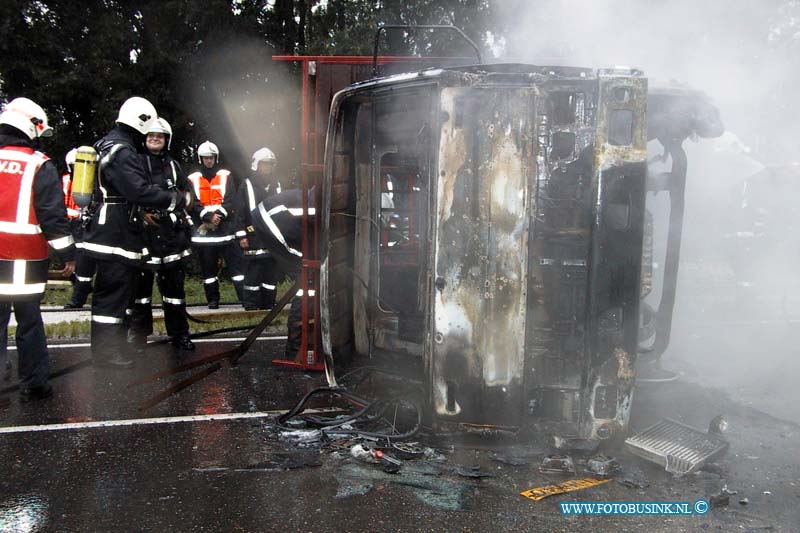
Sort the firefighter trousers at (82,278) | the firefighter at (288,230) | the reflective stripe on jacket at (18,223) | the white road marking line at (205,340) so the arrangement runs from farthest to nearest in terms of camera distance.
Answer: the firefighter trousers at (82,278), the white road marking line at (205,340), the firefighter at (288,230), the reflective stripe on jacket at (18,223)

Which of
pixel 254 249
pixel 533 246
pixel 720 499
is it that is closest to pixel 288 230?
pixel 254 249

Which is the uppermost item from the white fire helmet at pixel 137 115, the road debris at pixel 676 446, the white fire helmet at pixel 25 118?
the white fire helmet at pixel 137 115

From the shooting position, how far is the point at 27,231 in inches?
190

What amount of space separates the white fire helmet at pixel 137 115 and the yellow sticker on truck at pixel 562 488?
4.39 m

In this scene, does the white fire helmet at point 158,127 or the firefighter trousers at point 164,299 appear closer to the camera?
the white fire helmet at point 158,127

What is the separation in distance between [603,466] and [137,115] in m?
4.59

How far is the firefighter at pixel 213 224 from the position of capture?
8523 millimetres

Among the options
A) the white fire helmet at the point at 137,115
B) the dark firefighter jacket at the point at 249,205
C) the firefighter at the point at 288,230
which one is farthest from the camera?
the dark firefighter jacket at the point at 249,205

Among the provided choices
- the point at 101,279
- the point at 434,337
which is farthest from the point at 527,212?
the point at 101,279

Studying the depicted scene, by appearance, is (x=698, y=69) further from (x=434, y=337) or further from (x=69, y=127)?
(x=69, y=127)

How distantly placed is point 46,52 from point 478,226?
11697 millimetres

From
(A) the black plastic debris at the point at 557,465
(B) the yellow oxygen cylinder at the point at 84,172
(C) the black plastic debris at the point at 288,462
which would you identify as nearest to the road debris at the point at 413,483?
(C) the black plastic debris at the point at 288,462

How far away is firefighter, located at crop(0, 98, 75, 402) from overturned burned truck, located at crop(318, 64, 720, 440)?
8.90 ft

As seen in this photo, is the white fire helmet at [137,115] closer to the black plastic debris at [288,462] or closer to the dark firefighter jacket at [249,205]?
the dark firefighter jacket at [249,205]
